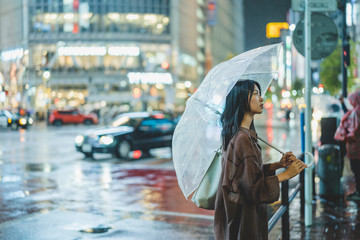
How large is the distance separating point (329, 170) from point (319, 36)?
2512mm

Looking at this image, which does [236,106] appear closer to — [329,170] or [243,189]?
[243,189]

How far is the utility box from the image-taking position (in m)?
8.42

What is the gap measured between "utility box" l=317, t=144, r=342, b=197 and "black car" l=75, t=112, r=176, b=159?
367 inches

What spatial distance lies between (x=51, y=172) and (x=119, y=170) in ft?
5.97

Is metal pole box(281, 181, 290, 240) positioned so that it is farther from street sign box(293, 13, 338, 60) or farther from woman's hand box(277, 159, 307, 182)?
street sign box(293, 13, 338, 60)

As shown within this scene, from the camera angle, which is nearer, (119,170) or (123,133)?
(119,170)

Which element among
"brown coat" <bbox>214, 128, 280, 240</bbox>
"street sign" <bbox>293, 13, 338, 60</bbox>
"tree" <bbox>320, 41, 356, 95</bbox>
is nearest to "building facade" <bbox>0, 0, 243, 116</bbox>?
"tree" <bbox>320, 41, 356, 95</bbox>

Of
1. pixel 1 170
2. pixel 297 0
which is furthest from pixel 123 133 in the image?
pixel 297 0

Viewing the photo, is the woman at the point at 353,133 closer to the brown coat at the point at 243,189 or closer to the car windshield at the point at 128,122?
the brown coat at the point at 243,189

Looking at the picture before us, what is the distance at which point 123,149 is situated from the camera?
16.9 metres

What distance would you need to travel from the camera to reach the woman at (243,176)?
9.88 ft

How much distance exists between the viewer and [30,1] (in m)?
79.4

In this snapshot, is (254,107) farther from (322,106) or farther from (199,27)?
(199,27)

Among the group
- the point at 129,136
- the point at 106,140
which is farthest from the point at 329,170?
the point at 129,136
